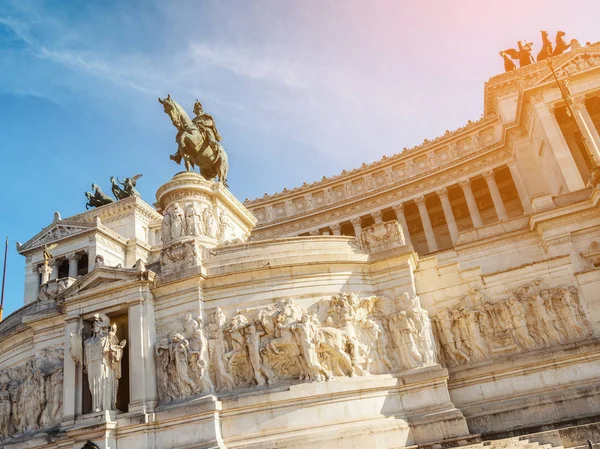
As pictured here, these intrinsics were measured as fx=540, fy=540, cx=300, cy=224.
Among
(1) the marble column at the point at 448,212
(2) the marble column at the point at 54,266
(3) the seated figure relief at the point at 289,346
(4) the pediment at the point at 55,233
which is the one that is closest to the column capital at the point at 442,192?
(1) the marble column at the point at 448,212

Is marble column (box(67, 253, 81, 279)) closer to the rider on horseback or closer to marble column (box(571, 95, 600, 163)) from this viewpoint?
the rider on horseback

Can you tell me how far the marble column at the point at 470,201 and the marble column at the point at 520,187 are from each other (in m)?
3.97

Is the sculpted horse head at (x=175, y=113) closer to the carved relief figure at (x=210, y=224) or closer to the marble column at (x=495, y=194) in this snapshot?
the carved relief figure at (x=210, y=224)

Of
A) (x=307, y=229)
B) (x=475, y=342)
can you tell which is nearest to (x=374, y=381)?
(x=475, y=342)

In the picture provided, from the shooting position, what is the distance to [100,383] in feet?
55.8

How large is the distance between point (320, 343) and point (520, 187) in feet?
113

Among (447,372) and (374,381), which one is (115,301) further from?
(447,372)

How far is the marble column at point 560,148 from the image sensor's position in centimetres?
3446

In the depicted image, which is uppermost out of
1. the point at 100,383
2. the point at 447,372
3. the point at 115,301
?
the point at 115,301

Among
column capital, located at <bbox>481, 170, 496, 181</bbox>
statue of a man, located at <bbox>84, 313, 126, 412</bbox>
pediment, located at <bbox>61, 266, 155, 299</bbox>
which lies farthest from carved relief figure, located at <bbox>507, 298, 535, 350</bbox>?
column capital, located at <bbox>481, 170, 496, 181</bbox>

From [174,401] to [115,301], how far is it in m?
4.10

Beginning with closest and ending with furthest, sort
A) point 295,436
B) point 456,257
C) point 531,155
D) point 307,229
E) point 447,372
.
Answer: point 295,436
point 447,372
point 456,257
point 531,155
point 307,229

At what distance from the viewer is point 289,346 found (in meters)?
16.6

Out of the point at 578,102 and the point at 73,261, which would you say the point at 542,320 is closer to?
the point at 578,102
